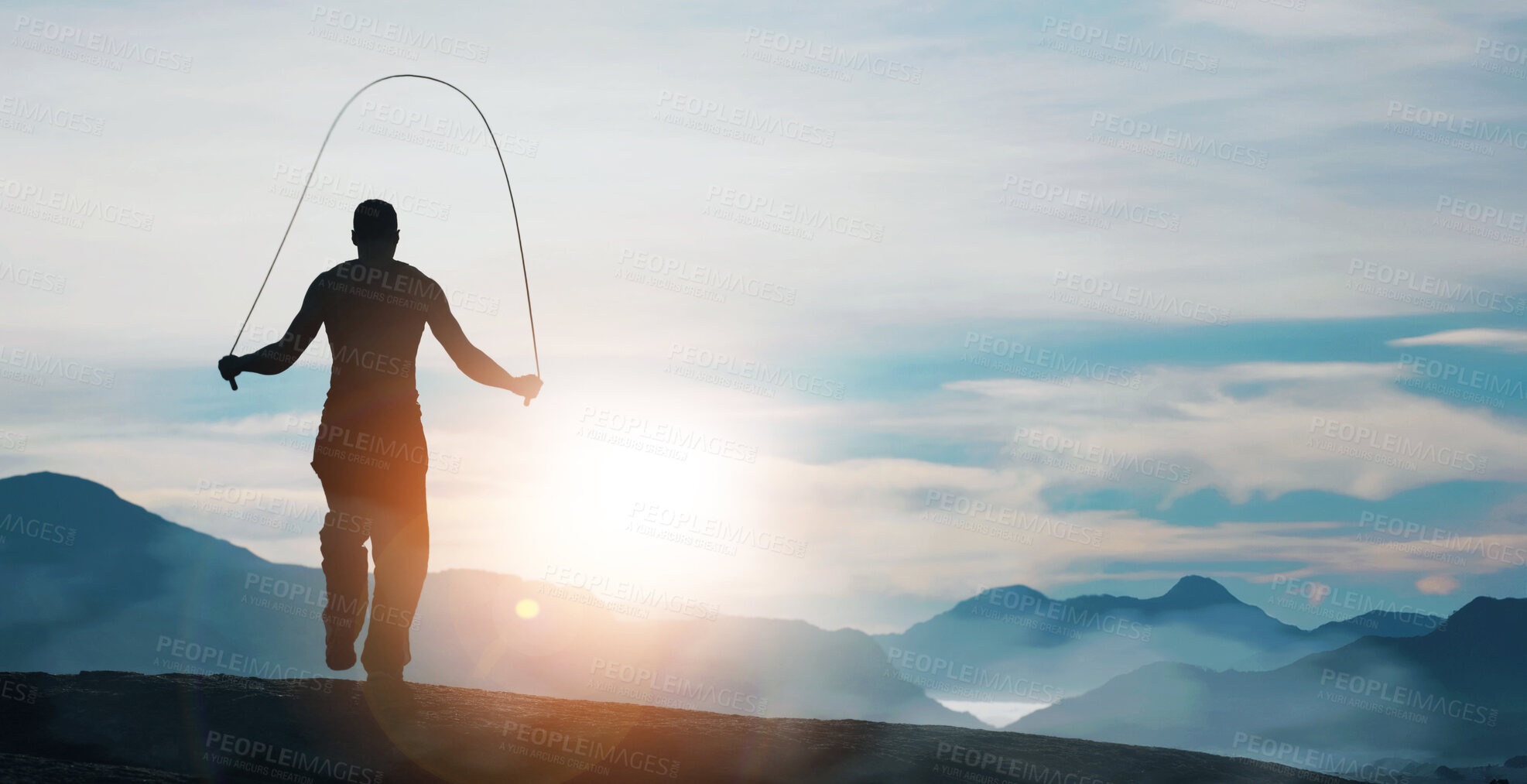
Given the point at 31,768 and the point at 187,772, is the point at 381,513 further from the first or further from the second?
the point at 31,768

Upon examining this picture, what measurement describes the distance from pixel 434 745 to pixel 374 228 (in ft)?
12.2

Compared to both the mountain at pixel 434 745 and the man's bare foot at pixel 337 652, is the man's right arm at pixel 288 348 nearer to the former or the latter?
the man's bare foot at pixel 337 652

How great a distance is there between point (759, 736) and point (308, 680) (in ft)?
11.9

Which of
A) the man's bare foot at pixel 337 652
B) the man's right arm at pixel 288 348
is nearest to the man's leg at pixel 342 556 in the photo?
the man's bare foot at pixel 337 652

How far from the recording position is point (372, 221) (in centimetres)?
885

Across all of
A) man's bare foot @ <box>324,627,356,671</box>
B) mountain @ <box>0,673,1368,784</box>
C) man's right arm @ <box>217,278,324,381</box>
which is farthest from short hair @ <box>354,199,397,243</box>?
mountain @ <box>0,673,1368,784</box>

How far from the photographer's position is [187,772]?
7465 mm

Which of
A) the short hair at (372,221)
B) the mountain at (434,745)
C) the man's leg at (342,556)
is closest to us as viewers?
the mountain at (434,745)

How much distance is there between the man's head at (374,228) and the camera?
886 cm

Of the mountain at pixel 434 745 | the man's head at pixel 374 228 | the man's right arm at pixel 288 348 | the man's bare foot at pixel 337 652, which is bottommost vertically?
the mountain at pixel 434 745

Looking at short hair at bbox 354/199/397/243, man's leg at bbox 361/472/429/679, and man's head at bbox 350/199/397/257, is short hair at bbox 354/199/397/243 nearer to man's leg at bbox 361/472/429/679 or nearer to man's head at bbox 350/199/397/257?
man's head at bbox 350/199/397/257

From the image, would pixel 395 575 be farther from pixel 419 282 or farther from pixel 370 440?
pixel 419 282

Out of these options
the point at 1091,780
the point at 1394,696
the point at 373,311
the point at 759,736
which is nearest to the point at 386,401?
the point at 373,311

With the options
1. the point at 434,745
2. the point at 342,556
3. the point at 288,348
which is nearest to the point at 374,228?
the point at 288,348
